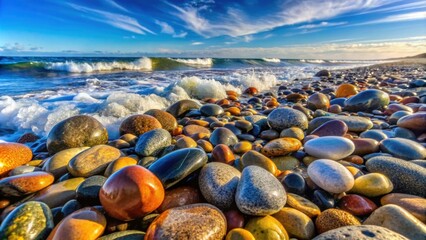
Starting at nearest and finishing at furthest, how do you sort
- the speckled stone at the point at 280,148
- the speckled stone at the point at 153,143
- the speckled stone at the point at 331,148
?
the speckled stone at the point at 331,148
the speckled stone at the point at 280,148
the speckled stone at the point at 153,143

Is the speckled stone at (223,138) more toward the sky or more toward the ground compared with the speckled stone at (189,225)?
more toward the ground

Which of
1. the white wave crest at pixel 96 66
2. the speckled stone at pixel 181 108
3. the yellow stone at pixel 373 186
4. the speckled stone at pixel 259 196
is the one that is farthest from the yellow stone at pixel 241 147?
the white wave crest at pixel 96 66

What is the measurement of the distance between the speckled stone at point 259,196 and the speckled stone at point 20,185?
4.95 ft

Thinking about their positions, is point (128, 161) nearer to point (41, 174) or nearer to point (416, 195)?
point (41, 174)

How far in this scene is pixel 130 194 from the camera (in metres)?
1.30

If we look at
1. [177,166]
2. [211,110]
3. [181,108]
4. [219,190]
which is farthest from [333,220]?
[181,108]

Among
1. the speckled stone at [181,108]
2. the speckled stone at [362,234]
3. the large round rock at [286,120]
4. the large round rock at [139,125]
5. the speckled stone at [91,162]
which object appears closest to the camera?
the speckled stone at [362,234]

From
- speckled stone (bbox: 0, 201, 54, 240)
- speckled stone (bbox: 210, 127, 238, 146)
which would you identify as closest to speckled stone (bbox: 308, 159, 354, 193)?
speckled stone (bbox: 210, 127, 238, 146)

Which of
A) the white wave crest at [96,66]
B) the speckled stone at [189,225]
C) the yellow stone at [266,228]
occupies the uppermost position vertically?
the speckled stone at [189,225]

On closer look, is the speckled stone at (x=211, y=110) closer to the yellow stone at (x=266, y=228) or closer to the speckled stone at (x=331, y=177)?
the speckled stone at (x=331, y=177)

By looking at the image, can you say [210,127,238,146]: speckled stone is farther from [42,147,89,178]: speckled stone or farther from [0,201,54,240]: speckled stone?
[0,201,54,240]: speckled stone

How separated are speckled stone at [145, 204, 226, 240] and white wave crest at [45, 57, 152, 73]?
18.2 meters

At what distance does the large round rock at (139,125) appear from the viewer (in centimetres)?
315

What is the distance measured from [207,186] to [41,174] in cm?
135
